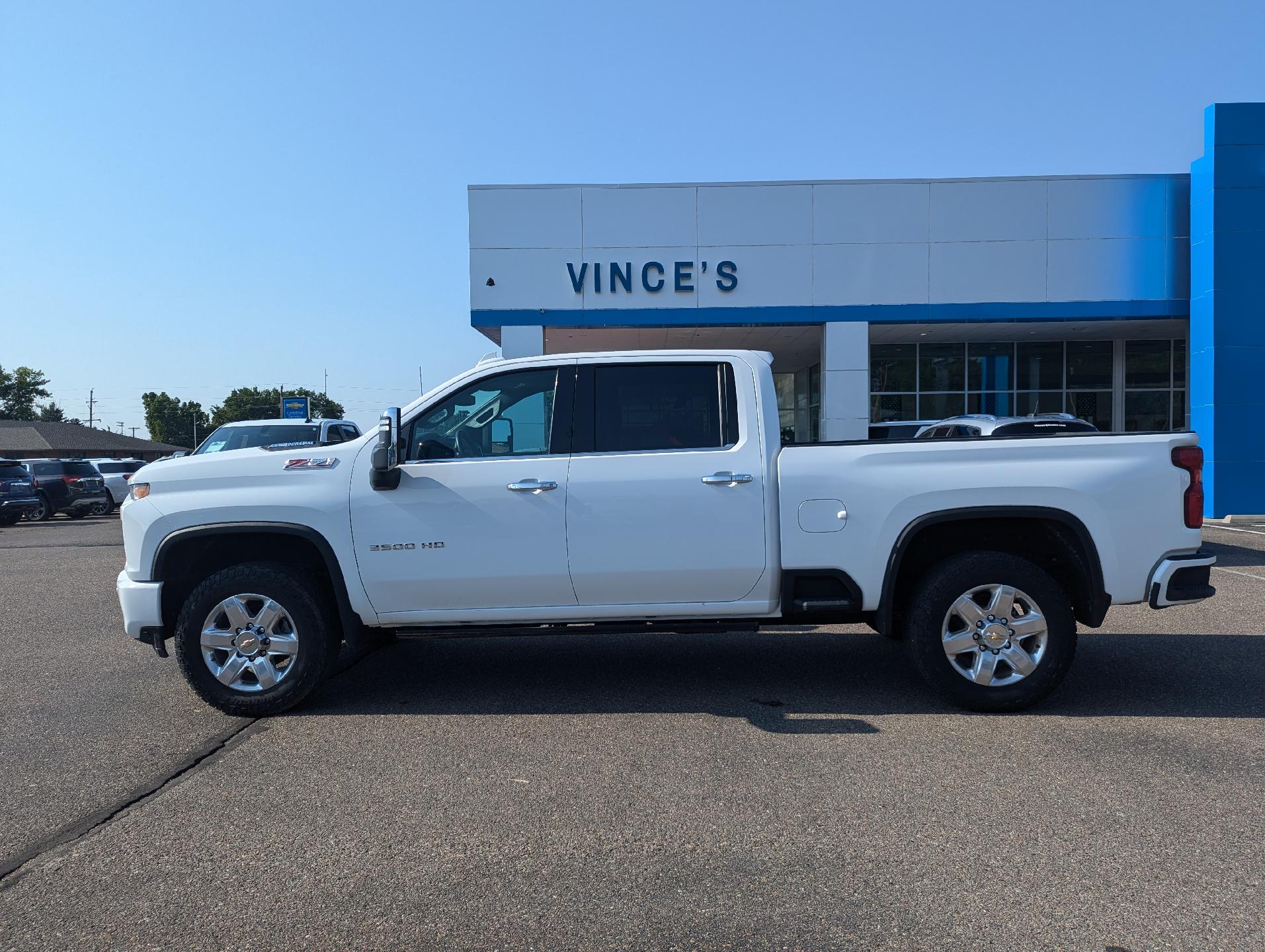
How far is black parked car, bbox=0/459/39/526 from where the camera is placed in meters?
22.8

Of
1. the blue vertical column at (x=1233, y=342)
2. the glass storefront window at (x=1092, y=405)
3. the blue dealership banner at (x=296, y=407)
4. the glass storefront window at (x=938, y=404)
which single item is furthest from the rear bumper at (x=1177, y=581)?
the blue dealership banner at (x=296, y=407)

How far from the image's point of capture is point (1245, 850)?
3551 millimetres

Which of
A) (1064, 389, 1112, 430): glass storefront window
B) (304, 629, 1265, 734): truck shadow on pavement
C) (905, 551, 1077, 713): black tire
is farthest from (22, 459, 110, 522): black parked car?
(1064, 389, 1112, 430): glass storefront window

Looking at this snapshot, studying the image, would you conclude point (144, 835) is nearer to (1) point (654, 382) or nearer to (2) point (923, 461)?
(1) point (654, 382)

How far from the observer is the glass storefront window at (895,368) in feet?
80.7

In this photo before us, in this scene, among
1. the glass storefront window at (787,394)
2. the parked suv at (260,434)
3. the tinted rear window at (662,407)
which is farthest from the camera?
the glass storefront window at (787,394)

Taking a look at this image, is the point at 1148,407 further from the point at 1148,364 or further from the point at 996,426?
the point at 996,426

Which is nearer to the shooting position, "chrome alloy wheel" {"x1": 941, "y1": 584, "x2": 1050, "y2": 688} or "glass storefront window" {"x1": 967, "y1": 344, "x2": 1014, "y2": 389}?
"chrome alloy wheel" {"x1": 941, "y1": 584, "x2": 1050, "y2": 688}

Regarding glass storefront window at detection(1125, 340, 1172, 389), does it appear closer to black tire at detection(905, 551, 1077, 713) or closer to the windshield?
the windshield

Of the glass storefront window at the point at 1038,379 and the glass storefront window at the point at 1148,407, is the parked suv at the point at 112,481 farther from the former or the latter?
the glass storefront window at the point at 1148,407

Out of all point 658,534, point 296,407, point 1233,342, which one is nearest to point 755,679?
point 658,534

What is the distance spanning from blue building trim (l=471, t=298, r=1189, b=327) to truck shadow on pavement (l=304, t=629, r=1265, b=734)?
45.8 ft

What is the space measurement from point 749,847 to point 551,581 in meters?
2.12

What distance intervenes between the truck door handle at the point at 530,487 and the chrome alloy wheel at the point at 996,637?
7.63 feet
